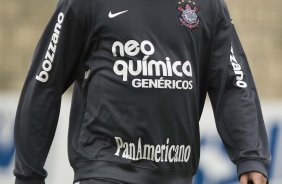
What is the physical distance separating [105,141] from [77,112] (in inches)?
8.1

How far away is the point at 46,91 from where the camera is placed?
4.34 m

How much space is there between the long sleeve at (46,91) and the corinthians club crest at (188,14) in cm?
41

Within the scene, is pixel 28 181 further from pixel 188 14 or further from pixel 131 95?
pixel 188 14

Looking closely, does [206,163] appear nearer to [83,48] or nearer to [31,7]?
[31,7]

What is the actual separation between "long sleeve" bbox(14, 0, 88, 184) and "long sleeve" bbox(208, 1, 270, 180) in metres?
0.60

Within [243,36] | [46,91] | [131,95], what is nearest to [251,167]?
[131,95]

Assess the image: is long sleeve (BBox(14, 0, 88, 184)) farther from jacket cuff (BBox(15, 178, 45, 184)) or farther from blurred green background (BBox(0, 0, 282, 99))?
blurred green background (BBox(0, 0, 282, 99))

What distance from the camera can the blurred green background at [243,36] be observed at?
28.6ft

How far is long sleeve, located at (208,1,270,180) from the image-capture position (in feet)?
14.3

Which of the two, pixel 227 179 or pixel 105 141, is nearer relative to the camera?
pixel 105 141

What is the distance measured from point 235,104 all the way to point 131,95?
0.49m

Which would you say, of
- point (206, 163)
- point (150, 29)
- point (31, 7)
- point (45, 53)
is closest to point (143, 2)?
point (150, 29)

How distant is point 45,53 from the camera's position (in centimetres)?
438

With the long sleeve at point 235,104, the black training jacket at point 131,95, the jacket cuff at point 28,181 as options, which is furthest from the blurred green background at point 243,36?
the jacket cuff at point 28,181
